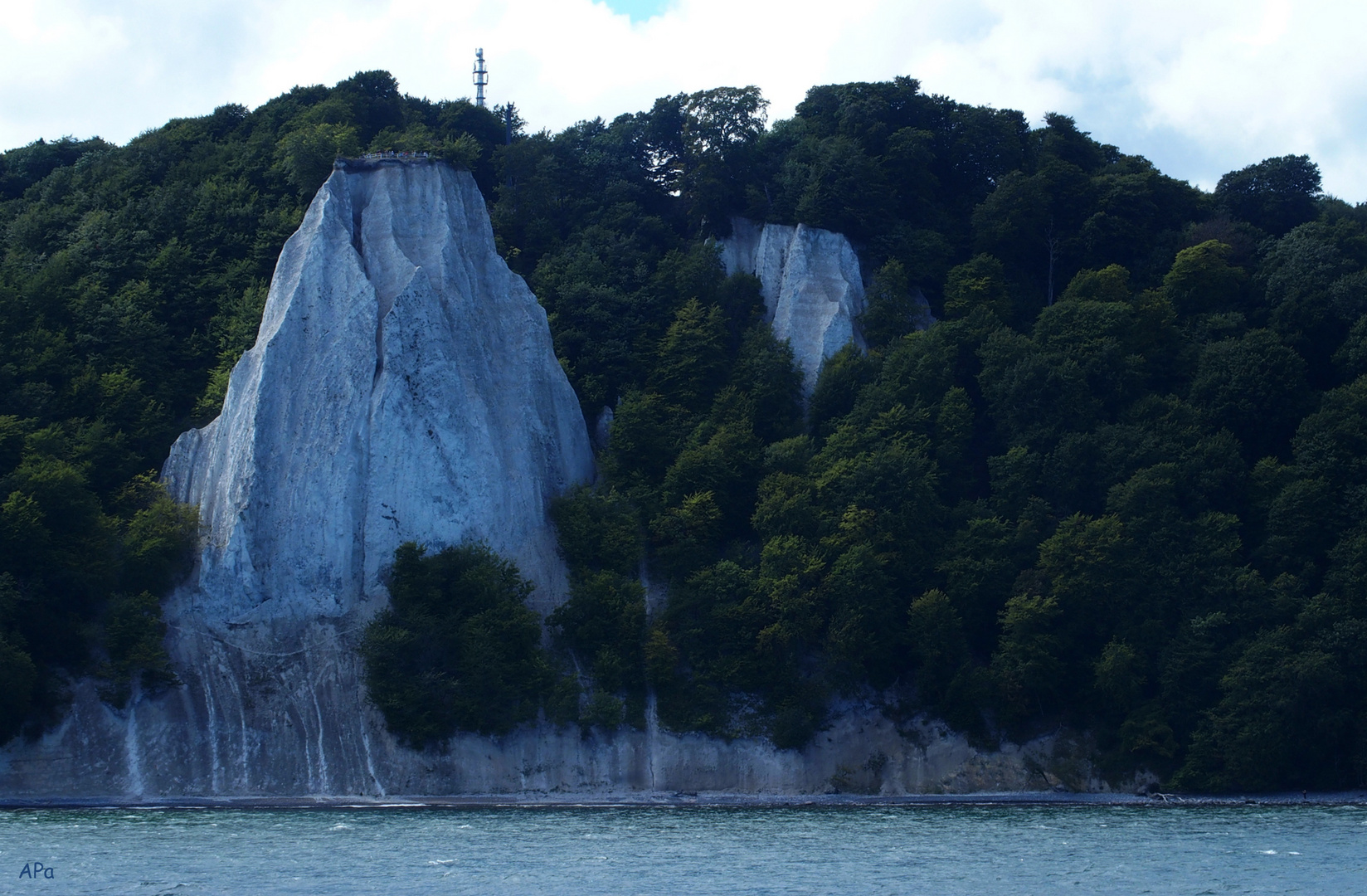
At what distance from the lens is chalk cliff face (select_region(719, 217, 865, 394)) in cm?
5556

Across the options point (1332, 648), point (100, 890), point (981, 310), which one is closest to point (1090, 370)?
point (981, 310)

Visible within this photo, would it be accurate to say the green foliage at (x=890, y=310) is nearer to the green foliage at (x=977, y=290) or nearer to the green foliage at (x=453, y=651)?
the green foliage at (x=977, y=290)

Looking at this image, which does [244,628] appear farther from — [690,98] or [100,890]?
[690,98]

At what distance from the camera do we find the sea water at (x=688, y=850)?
93.6 feet

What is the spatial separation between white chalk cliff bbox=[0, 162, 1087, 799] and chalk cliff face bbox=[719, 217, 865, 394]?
10.5 m

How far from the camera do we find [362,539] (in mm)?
44969

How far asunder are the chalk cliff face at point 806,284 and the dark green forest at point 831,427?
3.11 ft

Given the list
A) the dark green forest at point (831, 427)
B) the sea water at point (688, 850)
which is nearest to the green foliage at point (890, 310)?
the dark green forest at point (831, 427)

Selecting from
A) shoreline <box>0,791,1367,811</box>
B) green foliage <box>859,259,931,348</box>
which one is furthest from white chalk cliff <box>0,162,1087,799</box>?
green foliage <box>859,259,931,348</box>

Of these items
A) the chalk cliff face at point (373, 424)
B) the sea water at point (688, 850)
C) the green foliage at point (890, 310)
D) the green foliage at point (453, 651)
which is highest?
the green foliage at point (890, 310)

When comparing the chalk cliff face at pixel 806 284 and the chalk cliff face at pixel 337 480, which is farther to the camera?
the chalk cliff face at pixel 806 284

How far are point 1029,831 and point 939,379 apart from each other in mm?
20520

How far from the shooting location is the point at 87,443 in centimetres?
4559

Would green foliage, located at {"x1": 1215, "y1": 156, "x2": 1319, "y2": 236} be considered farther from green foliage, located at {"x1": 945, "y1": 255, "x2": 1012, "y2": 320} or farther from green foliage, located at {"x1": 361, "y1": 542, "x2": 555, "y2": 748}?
green foliage, located at {"x1": 361, "y1": 542, "x2": 555, "y2": 748}
